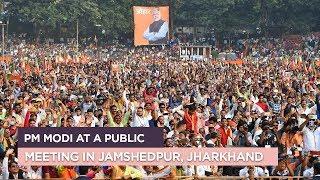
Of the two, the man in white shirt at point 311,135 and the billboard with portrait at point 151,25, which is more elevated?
the billboard with portrait at point 151,25

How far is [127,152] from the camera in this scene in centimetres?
1433

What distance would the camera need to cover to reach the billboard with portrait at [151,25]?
58188 mm

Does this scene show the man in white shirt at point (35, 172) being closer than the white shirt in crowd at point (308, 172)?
Yes

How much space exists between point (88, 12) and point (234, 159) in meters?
65.5

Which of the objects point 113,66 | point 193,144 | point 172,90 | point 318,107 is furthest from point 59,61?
point 193,144

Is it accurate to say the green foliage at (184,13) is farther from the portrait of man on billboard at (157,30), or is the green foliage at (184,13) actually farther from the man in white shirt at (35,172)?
the man in white shirt at (35,172)

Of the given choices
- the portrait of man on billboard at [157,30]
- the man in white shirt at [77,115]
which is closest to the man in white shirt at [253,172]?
the man in white shirt at [77,115]

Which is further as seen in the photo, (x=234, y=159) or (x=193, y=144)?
(x=193, y=144)

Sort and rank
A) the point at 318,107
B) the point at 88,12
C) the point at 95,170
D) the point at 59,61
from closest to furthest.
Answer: the point at 95,170 < the point at 318,107 < the point at 59,61 < the point at 88,12

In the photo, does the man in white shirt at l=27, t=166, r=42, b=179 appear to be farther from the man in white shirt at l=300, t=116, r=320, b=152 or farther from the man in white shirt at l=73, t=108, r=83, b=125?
the man in white shirt at l=300, t=116, r=320, b=152

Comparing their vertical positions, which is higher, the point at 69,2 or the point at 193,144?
the point at 69,2

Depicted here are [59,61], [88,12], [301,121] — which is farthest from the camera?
[88,12]

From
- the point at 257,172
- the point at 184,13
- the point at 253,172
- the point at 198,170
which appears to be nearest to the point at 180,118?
the point at 198,170

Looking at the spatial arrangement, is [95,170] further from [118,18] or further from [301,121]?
[118,18]
